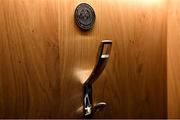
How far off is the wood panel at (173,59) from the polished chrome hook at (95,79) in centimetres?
36

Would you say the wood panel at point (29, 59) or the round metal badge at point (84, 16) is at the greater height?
the round metal badge at point (84, 16)

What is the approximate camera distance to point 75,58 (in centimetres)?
94

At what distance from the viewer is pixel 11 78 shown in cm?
83

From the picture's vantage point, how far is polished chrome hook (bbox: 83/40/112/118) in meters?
0.82

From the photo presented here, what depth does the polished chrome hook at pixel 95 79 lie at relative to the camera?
822mm

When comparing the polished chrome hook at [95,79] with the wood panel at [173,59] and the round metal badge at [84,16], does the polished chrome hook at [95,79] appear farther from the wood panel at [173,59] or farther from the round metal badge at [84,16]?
the wood panel at [173,59]

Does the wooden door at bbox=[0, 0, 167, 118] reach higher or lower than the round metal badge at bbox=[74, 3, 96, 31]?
lower

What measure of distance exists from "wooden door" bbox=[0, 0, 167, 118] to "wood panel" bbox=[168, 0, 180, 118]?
27 mm

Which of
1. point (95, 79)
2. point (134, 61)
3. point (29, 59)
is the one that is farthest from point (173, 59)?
point (29, 59)

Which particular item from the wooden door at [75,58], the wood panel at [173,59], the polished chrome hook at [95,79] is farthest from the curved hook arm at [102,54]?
the wood panel at [173,59]

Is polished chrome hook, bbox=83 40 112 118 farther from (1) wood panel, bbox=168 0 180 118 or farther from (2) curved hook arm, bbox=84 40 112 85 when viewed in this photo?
(1) wood panel, bbox=168 0 180 118

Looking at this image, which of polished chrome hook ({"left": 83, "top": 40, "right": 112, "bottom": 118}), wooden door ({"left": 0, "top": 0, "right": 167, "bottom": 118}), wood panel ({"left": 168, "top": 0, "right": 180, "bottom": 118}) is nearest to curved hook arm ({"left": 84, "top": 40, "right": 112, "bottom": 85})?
polished chrome hook ({"left": 83, "top": 40, "right": 112, "bottom": 118})

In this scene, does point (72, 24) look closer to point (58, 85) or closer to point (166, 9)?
point (58, 85)

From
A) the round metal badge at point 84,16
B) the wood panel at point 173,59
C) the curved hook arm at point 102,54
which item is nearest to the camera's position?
the curved hook arm at point 102,54
